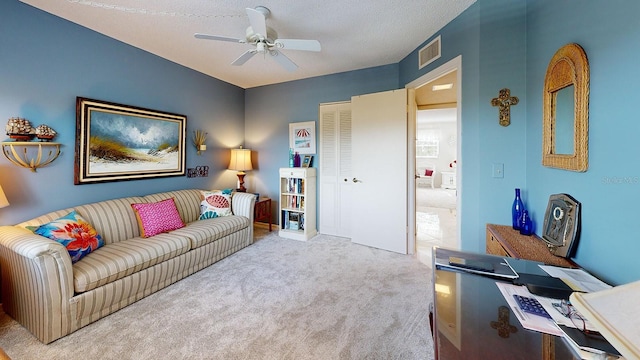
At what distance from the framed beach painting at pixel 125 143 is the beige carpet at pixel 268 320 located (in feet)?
4.77

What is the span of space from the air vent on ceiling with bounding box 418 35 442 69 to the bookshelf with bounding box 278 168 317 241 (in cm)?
214

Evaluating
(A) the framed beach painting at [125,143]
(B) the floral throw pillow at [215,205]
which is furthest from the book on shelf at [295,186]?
(A) the framed beach painting at [125,143]

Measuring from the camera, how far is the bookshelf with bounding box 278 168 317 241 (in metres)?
3.87

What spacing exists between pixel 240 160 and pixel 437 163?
8.16 metres

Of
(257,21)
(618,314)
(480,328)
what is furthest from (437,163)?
(618,314)

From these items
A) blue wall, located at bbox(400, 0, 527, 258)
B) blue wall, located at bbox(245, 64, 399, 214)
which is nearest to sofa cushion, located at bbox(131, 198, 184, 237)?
blue wall, located at bbox(245, 64, 399, 214)

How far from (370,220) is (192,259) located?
231 centimetres

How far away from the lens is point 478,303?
0.89 meters

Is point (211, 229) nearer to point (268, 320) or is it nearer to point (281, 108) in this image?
point (268, 320)

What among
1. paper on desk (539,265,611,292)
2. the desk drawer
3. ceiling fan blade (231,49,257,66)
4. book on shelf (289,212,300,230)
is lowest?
book on shelf (289,212,300,230)

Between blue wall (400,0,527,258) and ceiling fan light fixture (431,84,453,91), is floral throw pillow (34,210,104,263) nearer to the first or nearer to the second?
blue wall (400,0,527,258)

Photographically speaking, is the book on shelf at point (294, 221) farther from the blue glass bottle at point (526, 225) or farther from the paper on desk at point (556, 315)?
the paper on desk at point (556, 315)

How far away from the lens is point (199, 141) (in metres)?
3.76

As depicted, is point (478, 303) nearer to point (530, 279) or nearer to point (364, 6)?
point (530, 279)
